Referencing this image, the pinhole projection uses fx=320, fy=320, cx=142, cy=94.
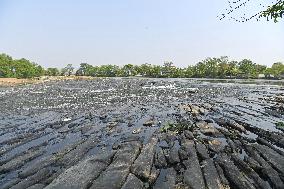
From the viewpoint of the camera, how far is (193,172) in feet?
53.8

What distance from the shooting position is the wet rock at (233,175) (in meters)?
15.0

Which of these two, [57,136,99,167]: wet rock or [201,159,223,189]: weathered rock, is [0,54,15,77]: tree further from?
[201,159,223,189]: weathered rock

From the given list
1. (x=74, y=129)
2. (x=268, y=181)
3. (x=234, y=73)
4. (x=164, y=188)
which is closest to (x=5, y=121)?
(x=74, y=129)

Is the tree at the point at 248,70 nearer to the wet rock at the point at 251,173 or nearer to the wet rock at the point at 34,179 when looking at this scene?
the wet rock at the point at 251,173

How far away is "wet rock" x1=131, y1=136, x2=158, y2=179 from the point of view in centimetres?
1619

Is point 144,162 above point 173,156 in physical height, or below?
above

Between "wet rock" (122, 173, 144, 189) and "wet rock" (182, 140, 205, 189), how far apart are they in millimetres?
2191

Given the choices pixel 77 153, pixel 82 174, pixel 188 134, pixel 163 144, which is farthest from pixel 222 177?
pixel 188 134

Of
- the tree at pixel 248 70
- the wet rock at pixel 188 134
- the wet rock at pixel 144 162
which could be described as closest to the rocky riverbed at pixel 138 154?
the wet rock at pixel 144 162

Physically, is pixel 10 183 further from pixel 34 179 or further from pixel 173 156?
pixel 173 156

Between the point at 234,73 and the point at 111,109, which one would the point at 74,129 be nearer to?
the point at 111,109

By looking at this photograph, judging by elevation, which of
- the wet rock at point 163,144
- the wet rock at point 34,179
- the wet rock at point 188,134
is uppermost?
the wet rock at point 34,179

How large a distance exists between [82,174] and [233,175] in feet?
25.1

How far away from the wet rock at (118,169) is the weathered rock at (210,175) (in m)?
3.97
